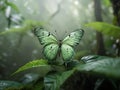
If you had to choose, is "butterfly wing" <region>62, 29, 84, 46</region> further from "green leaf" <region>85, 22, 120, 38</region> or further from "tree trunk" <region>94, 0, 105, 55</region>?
"tree trunk" <region>94, 0, 105, 55</region>

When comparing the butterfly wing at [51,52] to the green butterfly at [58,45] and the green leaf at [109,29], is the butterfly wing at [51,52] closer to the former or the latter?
the green butterfly at [58,45]

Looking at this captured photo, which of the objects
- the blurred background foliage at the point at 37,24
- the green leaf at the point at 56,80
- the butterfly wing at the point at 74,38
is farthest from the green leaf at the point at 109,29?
the green leaf at the point at 56,80

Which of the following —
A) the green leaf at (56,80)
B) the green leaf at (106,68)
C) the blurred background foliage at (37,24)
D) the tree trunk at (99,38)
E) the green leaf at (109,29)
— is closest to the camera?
the green leaf at (106,68)

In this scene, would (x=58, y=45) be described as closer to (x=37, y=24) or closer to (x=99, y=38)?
(x=99, y=38)

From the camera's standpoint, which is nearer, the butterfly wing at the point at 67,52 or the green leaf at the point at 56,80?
the green leaf at the point at 56,80

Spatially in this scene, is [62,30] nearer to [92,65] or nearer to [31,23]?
[31,23]

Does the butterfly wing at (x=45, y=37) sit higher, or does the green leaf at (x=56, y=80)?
the butterfly wing at (x=45, y=37)

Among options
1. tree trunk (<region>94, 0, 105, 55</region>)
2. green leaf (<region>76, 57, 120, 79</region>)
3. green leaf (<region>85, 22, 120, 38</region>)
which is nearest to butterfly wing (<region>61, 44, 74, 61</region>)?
green leaf (<region>76, 57, 120, 79</region>)
